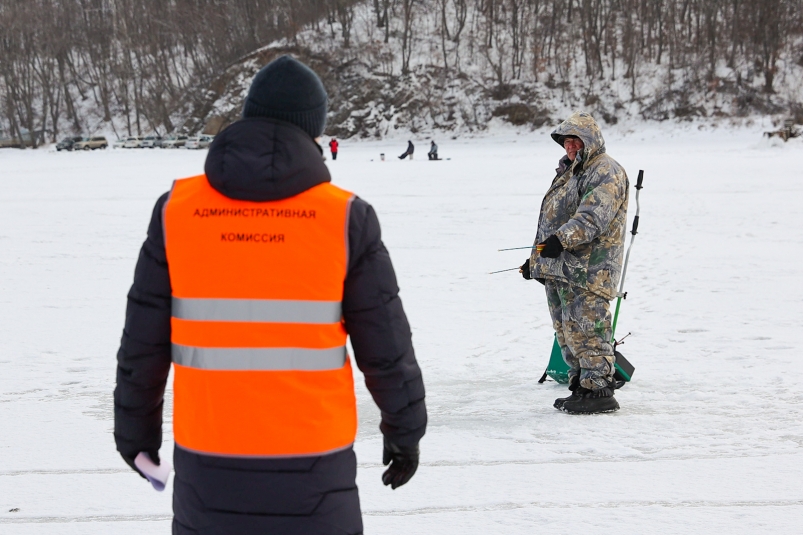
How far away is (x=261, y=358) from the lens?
5.92 ft

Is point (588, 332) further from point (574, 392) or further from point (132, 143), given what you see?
point (132, 143)

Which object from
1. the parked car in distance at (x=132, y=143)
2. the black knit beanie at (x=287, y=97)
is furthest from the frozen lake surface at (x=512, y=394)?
the parked car in distance at (x=132, y=143)

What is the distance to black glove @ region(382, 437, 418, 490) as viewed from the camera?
77.5 inches

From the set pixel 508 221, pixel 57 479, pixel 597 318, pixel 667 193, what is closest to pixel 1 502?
pixel 57 479

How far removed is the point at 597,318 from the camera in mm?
4652

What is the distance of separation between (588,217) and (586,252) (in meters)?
0.25

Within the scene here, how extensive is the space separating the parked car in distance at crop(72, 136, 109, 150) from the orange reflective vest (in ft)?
178

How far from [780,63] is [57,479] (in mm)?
54225

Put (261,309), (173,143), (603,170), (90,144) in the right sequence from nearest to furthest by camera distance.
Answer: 1. (261,309)
2. (603,170)
3. (173,143)
4. (90,144)

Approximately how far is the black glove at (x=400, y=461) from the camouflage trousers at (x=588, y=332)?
282 cm

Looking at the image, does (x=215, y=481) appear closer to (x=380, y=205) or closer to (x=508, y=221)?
(x=508, y=221)

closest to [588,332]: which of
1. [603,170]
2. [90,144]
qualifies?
[603,170]

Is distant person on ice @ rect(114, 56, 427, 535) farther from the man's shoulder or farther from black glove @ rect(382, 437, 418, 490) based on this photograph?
the man's shoulder

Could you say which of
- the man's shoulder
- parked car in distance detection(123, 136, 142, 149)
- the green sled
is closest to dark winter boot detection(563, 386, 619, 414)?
the green sled
